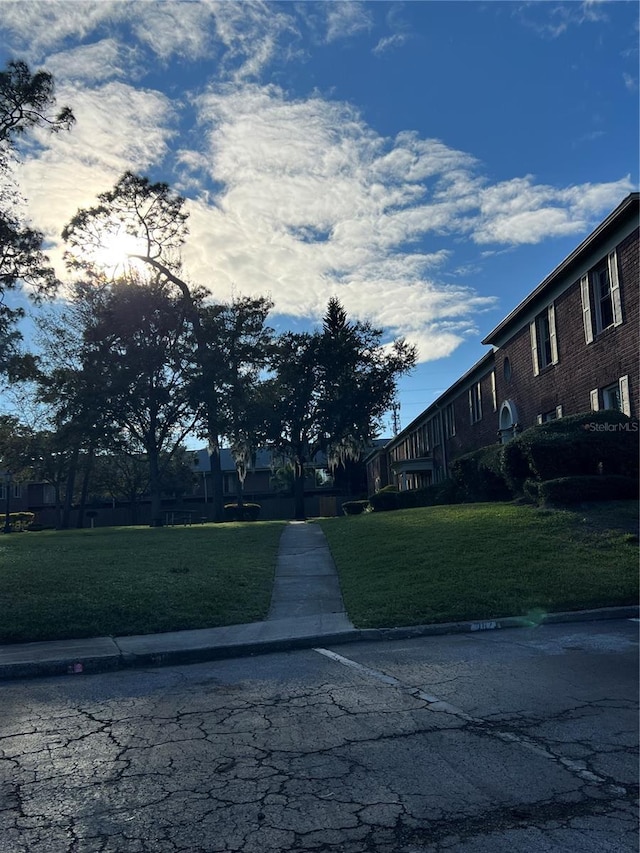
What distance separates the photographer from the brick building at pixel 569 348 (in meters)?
18.8

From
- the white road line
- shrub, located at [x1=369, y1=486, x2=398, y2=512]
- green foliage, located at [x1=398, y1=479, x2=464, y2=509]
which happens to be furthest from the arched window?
the white road line

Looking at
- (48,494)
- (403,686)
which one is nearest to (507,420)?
(403,686)

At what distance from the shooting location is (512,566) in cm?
1254

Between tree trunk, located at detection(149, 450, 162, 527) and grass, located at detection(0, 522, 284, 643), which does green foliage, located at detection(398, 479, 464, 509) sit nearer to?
grass, located at detection(0, 522, 284, 643)

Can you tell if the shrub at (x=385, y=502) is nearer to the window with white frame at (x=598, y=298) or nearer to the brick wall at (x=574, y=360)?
the brick wall at (x=574, y=360)

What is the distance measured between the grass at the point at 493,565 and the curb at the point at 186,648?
0.29m

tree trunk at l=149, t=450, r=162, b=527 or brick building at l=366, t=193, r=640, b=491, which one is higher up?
brick building at l=366, t=193, r=640, b=491

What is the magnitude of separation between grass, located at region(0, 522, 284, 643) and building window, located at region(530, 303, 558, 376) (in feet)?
39.6

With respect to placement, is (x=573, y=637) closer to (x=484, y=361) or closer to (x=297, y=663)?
(x=297, y=663)

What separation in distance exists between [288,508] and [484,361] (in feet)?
91.1

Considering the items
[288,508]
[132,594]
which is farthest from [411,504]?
[288,508]

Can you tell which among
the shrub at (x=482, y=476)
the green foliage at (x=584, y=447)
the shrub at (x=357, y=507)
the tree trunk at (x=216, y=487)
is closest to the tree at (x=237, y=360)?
the tree trunk at (x=216, y=487)

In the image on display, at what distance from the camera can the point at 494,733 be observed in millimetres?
5199

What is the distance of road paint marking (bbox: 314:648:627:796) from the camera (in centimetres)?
436
